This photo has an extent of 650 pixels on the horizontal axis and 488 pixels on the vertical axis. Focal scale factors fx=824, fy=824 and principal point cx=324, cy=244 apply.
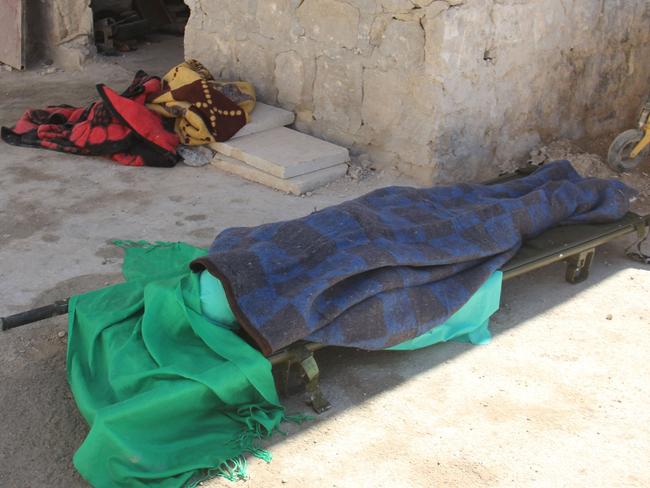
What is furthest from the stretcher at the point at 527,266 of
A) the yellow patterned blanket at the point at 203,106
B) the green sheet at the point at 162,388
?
the yellow patterned blanket at the point at 203,106

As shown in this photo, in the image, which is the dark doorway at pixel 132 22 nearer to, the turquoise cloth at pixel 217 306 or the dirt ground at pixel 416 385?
the dirt ground at pixel 416 385

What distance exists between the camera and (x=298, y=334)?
262cm

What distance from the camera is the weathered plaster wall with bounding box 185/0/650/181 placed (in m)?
4.34

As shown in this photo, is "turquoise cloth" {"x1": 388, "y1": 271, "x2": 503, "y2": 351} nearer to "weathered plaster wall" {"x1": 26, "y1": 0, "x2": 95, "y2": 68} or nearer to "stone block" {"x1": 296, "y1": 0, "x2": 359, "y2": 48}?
"stone block" {"x1": 296, "y1": 0, "x2": 359, "y2": 48}

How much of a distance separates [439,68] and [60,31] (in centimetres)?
374

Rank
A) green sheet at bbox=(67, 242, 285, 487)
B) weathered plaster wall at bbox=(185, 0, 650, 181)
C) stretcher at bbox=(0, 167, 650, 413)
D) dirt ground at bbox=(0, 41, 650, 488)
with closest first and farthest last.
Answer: green sheet at bbox=(67, 242, 285, 487)
dirt ground at bbox=(0, 41, 650, 488)
stretcher at bbox=(0, 167, 650, 413)
weathered plaster wall at bbox=(185, 0, 650, 181)

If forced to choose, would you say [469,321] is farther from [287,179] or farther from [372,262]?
[287,179]

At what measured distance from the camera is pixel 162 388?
96.3 inches

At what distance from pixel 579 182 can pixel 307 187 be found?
143cm

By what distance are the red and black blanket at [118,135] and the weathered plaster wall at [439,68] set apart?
0.77m

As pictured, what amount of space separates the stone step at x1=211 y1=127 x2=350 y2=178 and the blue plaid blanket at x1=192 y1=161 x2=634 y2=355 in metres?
1.09

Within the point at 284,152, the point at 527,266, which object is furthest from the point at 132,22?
the point at 527,266

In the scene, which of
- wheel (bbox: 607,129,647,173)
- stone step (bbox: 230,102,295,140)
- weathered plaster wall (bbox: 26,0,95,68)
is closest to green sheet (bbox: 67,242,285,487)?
stone step (bbox: 230,102,295,140)

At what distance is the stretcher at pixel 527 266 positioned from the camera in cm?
266
